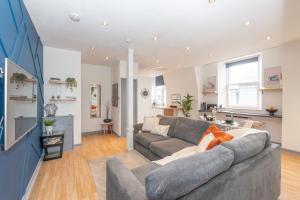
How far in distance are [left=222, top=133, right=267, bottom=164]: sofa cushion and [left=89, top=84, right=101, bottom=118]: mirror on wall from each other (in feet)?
16.9

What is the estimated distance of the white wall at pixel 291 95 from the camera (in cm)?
352

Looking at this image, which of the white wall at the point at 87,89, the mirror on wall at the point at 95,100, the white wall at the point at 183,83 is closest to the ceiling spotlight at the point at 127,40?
the white wall at the point at 87,89

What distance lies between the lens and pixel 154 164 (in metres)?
2.00

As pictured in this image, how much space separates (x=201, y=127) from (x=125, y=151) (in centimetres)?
198

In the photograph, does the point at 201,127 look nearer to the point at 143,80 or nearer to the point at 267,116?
the point at 267,116

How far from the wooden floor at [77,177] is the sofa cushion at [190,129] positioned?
1.35 metres

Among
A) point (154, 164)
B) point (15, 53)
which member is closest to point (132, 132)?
point (154, 164)

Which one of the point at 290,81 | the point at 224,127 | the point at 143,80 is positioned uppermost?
the point at 143,80

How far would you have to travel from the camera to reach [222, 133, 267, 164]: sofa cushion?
137 centimetres

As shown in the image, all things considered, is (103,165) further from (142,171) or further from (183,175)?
(183,175)

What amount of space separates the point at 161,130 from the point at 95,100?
334 centimetres

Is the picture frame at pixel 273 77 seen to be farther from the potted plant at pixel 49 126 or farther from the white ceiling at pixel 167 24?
the potted plant at pixel 49 126

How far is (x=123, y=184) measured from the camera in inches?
47.9

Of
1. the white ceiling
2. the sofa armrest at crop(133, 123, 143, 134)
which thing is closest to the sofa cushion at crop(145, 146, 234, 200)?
the white ceiling
